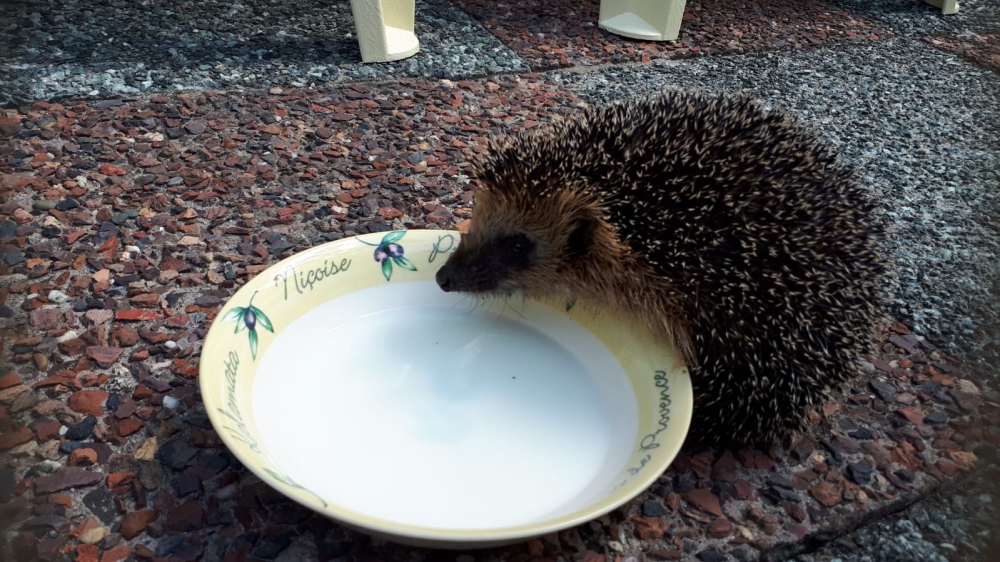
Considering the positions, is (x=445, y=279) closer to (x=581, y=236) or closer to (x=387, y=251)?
(x=387, y=251)

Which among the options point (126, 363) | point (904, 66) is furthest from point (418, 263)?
point (904, 66)

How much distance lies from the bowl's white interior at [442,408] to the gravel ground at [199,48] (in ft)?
6.91

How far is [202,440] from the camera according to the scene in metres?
1.88

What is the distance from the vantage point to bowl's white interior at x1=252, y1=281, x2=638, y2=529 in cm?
159

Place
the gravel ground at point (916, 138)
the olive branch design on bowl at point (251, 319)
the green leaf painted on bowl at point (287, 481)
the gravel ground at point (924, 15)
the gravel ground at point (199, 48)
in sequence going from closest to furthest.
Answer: the green leaf painted on bowl at point (287, 481), the olive branch design on bowl at point (251, 319), the gravel ground at point (916, 138), the gravel ground at point (199, 48), the gravel ground at point (924, 15)

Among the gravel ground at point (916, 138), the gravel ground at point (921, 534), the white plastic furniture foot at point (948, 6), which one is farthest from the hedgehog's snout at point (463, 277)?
the white plastic furniture foot at point (948, 6)

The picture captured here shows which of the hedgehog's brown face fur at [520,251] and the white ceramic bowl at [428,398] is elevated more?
the hedgehog's brown face fur at [520,251]

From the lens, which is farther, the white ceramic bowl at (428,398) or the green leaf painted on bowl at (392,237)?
the green leaf painted on bowl at (392,237)

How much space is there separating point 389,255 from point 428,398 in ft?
1.51

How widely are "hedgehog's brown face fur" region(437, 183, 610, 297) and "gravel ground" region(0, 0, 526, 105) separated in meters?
1.99

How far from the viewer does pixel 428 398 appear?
184 centimetres

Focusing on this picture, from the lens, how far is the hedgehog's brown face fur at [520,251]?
6.65 ft

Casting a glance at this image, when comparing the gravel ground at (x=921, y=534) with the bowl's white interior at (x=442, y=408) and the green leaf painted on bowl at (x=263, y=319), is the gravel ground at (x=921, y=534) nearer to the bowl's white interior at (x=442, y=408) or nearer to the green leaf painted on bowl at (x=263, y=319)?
the bowl's white interior at (x=442, y=408)

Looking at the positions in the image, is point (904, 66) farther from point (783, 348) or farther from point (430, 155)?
point (783, 348)
